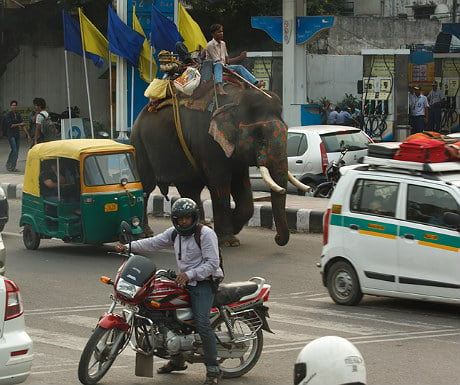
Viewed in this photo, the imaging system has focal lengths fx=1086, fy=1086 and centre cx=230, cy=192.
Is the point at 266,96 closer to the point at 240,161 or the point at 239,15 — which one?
the point at 240,161

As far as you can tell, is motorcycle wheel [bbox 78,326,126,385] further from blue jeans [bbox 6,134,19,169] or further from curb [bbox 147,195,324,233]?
blue jeans [bbox 6,134,19,169]

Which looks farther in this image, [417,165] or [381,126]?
[381,126]

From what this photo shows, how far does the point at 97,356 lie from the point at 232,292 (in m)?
1.13

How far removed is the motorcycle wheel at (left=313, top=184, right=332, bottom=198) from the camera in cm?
1919

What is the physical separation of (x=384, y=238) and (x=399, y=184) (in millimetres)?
574

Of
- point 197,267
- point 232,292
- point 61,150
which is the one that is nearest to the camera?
point 197,267

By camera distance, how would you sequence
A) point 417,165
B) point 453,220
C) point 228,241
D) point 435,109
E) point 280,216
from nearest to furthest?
point 453,220 < point 417,165 < point 280,216 < point 228,241 < point 435,109

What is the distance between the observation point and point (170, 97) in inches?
639

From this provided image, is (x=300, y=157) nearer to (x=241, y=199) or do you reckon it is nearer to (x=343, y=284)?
(x=241, y=199)

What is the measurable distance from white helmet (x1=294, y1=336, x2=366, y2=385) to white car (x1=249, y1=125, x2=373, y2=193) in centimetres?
1622

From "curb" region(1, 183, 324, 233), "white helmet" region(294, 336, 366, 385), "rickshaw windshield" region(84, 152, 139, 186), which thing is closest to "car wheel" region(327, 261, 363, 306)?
"rickshaw windshield" region(84, 152, 139, 186)

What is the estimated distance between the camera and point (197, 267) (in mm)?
8188

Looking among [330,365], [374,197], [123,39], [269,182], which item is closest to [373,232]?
[374,197]

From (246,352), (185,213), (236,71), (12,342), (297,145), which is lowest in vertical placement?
(246,352)
